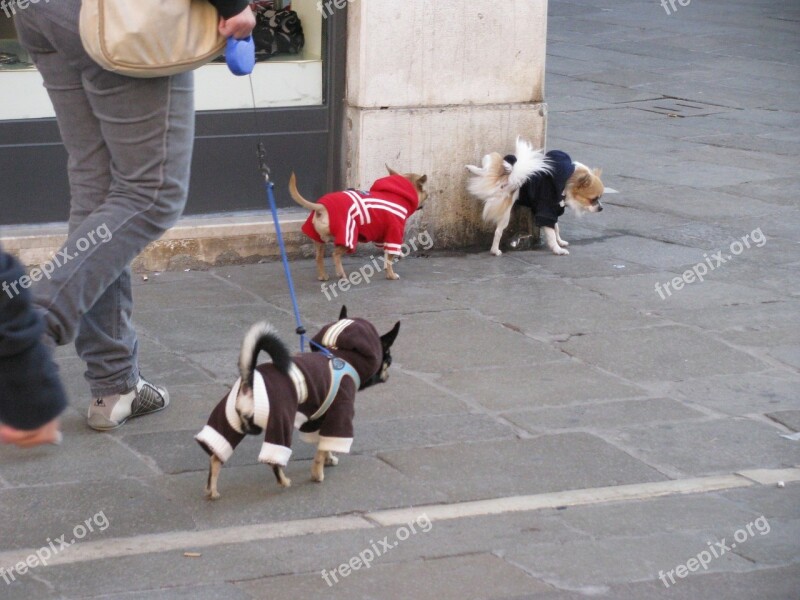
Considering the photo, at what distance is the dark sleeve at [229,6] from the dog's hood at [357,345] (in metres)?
1.11

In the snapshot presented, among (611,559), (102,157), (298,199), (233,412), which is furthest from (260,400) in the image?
(298,199)

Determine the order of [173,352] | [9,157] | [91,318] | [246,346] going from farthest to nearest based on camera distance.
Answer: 1. [9,157]
2. [173,352]
3. [91,318]
4. [246,346]

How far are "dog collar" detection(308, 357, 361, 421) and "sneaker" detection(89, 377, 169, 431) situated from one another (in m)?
0.87

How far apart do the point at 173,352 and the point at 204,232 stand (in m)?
1.49

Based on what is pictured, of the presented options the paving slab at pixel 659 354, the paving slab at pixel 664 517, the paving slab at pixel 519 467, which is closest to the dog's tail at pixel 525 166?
the paving slab at pixel 659 354

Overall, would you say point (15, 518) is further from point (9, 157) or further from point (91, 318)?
point (9, 157)

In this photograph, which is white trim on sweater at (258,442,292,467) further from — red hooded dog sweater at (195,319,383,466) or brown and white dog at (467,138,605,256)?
brown and white dog at (467,138,605,256)

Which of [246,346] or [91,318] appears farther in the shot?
[91,318]

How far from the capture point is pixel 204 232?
22.8 feet

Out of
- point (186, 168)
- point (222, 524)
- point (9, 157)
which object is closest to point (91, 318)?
point (186, 168)

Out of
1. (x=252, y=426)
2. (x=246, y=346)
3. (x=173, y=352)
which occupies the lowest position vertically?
(x=173, y=352)

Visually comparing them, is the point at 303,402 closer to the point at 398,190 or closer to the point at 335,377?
the point at 335,377

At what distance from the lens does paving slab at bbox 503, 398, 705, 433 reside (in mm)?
4879

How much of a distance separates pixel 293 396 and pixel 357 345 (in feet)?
1.21
